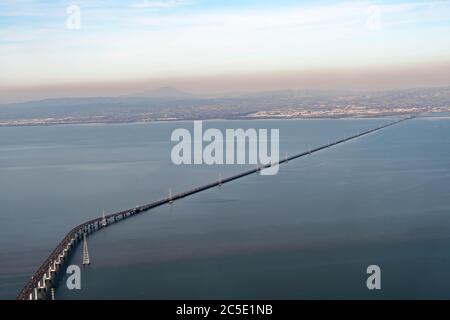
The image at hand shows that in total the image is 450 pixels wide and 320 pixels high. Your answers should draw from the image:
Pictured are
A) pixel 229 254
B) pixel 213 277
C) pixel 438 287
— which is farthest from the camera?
pixel 229 254

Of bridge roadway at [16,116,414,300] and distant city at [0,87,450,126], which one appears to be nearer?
bridge roadway at [16,116,414,300]

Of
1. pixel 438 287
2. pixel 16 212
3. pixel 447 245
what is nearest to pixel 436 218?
pixel 447 245

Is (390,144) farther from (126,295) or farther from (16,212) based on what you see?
(126,295)

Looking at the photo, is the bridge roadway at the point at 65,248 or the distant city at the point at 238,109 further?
the distant city at the point at 238,109

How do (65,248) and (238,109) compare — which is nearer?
(65,248)

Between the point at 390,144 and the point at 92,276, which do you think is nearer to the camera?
the point at 92,276
